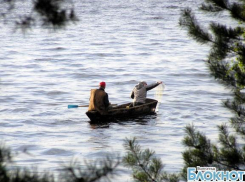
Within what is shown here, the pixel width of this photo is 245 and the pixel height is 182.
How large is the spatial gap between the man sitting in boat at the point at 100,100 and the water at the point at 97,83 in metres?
0.80

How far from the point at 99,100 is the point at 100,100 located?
38mm

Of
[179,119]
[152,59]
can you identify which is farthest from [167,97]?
[152,59]

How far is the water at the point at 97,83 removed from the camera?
19.5 m

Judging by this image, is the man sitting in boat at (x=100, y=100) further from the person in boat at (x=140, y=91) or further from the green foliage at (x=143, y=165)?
the green foliage at (x=143, y=165)

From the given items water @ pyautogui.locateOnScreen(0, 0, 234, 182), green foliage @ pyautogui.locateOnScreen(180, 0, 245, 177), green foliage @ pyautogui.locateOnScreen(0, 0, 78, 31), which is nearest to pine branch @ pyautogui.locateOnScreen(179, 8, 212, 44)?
green foliage @ pyautogui.locateOnScreen(180, 0, 245, 177)

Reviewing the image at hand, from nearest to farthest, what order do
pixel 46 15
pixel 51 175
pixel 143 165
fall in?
pixel 51 175 < pixel 46 15 < pixel 143 165

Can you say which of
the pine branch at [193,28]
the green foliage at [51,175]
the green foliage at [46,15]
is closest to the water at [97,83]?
the green foliage at [46,15]

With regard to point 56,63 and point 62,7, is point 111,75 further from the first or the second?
point 62,7

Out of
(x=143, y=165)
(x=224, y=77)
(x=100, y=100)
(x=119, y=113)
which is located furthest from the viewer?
(x=119, y=113)

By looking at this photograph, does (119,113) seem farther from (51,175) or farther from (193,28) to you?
(51,175)

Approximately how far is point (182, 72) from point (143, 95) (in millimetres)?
16792

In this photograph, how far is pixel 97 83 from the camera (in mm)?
34750

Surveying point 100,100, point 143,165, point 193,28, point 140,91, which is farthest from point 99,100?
point 143,165

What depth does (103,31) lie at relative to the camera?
60.4 meters
